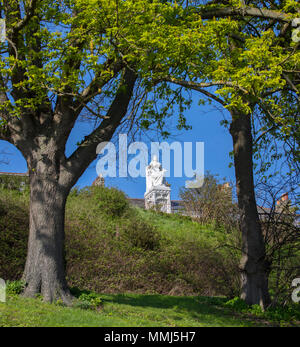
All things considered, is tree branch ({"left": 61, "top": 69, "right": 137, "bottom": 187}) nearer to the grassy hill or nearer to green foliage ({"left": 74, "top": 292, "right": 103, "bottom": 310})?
green foliage ({"left": 74, "top": 292, "right": 103, "bottom": 310})

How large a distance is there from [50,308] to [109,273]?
566 cm

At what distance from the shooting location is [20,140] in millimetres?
8227

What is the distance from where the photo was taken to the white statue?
1120 inches

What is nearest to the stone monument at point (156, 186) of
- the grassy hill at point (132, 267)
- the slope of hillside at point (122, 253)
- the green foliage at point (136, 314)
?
the grassy hill at point (132, 267)

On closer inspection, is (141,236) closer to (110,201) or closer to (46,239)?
(110,201)

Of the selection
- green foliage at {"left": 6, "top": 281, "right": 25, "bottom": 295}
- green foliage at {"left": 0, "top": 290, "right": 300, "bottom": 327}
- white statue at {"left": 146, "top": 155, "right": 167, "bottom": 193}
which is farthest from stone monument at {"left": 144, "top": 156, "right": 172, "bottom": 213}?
green foliage at {"left": 6, "top": 281, "right": 25, "bottom": 295}

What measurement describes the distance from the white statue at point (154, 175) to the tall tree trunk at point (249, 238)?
58.8 ft

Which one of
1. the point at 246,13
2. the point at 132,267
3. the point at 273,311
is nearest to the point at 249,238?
the point at 273,311

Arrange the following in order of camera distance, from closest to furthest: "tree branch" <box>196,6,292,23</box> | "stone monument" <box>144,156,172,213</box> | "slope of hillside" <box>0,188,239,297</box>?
1. "tree branch" <box>196,6,292,23</box>
2. "slope of hillside" <box>0,188,239,297</box>
3. "stone monument" <box>144,156,172,213</box>

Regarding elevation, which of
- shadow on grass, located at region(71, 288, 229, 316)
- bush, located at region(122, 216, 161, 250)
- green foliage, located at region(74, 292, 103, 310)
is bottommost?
shadow on grass, located at region(71, 288, 229, 316)

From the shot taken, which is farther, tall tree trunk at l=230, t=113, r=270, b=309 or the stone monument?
the stone monument

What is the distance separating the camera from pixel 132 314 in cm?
713
